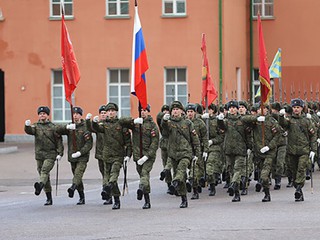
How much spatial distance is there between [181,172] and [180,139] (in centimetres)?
64

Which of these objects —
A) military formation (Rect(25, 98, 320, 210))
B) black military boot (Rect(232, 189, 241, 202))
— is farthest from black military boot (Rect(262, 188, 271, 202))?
black military boot (Rect(232, 189, 241, 202))

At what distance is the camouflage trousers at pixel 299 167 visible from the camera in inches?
735

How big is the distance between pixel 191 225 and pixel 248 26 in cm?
3136

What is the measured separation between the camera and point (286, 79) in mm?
45406

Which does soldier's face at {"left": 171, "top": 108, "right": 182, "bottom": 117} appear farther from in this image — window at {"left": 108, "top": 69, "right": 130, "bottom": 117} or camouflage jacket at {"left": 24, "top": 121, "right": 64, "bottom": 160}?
window at {"left": 108, "top": 69, "right": 130, "bottom": 117}

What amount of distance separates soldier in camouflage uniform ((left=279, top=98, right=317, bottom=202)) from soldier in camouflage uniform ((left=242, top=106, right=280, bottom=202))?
0.44 m

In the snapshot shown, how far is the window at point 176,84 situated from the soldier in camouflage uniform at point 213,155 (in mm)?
18347

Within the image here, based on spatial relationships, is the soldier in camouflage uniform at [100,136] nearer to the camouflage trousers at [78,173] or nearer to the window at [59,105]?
the camouflage trousers at [78,173]

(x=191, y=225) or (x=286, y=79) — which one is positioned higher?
(x=286, y=79)

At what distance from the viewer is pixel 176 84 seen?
41406 mm

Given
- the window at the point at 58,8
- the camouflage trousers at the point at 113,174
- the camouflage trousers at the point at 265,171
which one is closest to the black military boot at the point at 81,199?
the camouflage trousers at the point at 113,174

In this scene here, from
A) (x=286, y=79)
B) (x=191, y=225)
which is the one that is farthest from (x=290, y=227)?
(x=286, y=79)

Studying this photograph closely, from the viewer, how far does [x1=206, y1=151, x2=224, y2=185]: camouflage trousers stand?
68.7ft

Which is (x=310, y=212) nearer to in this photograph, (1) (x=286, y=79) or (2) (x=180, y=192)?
(2) (x=180, y=192)
